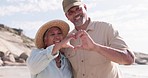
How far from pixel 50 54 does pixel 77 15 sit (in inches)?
22.4

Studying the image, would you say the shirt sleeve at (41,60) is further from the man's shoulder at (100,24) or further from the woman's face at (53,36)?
the man's shoulder at (100,24)

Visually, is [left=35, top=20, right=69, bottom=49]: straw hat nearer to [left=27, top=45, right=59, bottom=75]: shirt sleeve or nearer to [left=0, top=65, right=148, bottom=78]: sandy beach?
[left=27, top=45, right=59, bottom=75]: shirt sleeve

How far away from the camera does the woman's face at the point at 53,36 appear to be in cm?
388

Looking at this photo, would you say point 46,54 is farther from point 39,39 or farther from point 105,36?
point 105,36

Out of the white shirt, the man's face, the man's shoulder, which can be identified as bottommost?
the white shirt

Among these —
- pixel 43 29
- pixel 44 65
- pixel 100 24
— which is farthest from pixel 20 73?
pixel 44 65

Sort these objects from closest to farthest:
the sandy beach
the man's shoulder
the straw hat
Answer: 1. the man's shoulder
2. the straw hat
3. the sandy beach

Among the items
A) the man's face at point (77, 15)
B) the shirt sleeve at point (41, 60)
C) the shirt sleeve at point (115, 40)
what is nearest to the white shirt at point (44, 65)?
the shirt sleeve at point (41, 60)

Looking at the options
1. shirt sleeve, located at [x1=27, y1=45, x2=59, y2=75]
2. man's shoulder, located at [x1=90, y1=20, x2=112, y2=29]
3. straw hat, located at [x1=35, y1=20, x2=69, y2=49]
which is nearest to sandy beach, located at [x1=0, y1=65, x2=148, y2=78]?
straw hat, located at [x1=35, y1=20, x2=69, y2=49]

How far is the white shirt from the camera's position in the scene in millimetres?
3629

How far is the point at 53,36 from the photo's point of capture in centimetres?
391

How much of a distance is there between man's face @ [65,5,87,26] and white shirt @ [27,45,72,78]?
1.59 ft

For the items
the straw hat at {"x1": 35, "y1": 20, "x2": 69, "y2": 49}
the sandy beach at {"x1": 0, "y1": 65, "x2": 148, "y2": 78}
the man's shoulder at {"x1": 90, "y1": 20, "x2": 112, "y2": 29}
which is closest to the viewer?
the man's shoulder at {"x1": 90, "y1": 20, "x2": 112, "y2": 29}

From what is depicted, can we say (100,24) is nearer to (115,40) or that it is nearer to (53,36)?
(115,40)
